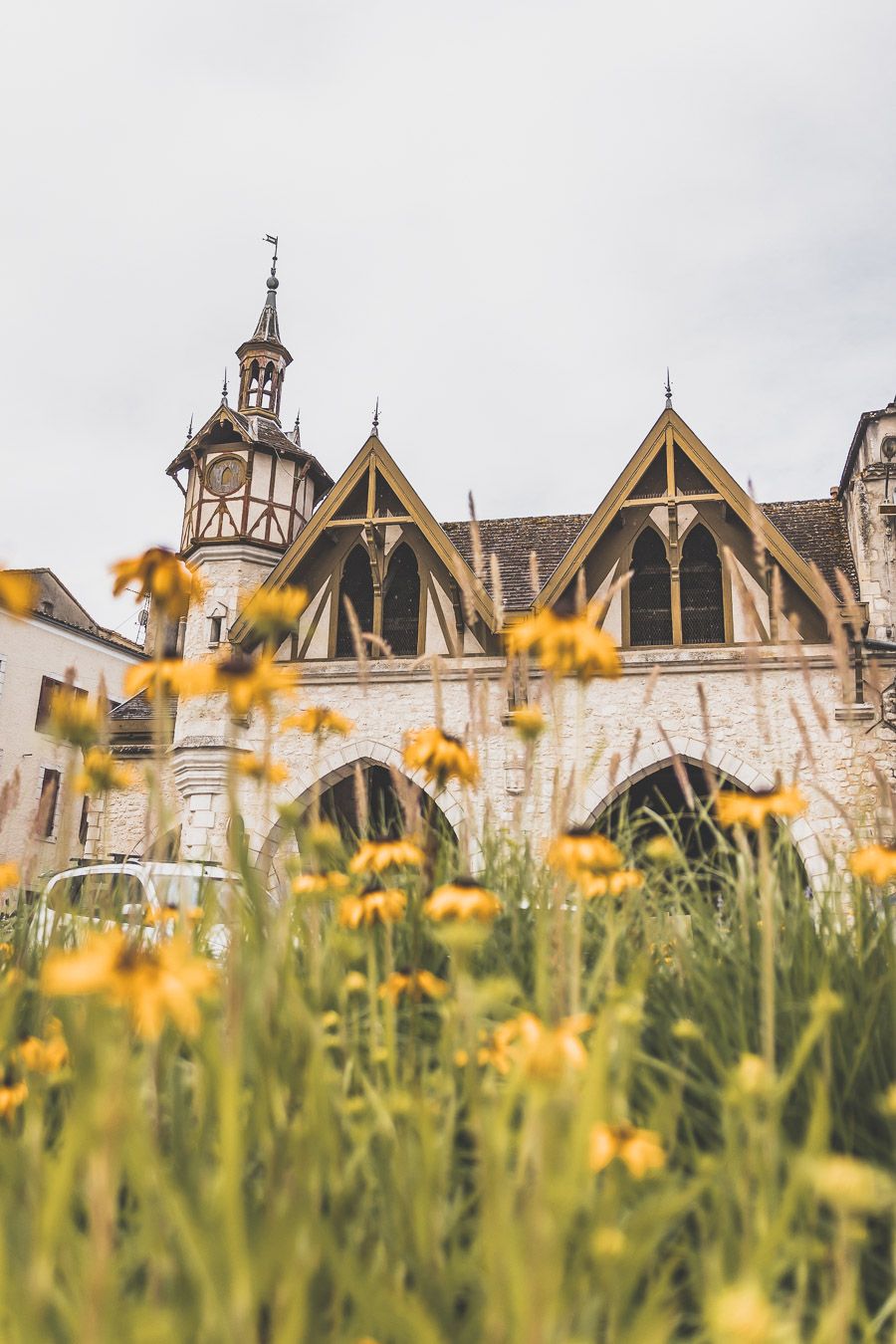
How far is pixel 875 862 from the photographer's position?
8.06ft

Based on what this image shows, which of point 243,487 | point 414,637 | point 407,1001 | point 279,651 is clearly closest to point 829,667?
point 414,637

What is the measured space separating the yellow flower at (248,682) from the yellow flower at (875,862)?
→ 144 cm

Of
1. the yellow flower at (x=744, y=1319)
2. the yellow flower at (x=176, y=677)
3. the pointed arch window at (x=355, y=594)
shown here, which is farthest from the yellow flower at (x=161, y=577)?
the pointed arch window at (x=355, y=594)

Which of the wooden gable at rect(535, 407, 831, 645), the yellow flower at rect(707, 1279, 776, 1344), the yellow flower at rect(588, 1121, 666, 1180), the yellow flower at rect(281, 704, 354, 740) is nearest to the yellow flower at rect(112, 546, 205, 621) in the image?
the yellow flower at rect(281, 704, 354, 740)

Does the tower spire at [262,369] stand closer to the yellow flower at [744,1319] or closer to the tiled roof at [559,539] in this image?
the tiled roof at [559,539]

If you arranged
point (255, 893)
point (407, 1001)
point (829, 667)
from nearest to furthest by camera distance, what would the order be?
point (255, 893)
point (407, 1001)
point (829, 667)

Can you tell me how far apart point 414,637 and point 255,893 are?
43.9 feet

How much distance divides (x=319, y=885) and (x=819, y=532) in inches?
638

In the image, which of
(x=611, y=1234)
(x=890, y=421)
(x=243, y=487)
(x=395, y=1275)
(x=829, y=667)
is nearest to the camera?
(x=611, y=1234)

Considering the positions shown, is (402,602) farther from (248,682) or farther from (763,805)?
(248,682)

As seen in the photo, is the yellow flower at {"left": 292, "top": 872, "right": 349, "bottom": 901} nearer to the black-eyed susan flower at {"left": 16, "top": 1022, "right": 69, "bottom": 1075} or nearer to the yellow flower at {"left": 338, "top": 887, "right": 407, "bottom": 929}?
the yellow flower at {"left": 338, "top": 887, "right": 407, "bottom": 929}

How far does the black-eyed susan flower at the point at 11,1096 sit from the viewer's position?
2125 mm

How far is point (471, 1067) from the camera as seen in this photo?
55.0 inches

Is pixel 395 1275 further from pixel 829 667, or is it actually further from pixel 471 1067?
pixel 829 667
